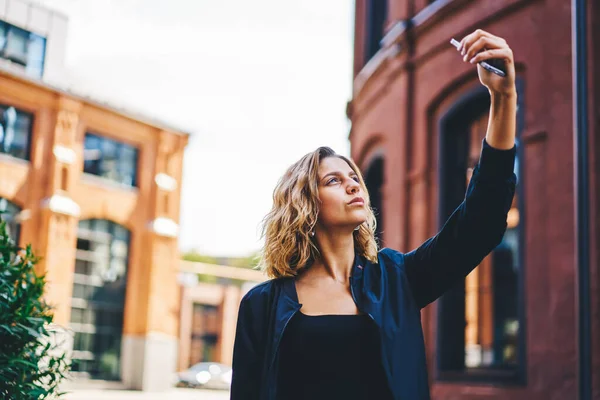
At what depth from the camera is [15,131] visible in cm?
2712

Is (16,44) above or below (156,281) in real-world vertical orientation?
above

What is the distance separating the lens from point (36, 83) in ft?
88.4

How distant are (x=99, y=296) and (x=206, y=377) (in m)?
11.3

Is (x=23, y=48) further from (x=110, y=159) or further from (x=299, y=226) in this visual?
(x=299, y=226)

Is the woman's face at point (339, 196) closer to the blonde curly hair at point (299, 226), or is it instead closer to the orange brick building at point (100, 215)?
the blonde curly hair at point (299, 226)

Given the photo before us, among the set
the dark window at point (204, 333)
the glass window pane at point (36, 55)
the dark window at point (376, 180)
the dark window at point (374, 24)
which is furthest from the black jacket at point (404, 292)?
the dark window at point (204, 333)

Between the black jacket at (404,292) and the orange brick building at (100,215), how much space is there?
80.4ft

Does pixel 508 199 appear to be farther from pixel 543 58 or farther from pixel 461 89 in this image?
pixel 461 89

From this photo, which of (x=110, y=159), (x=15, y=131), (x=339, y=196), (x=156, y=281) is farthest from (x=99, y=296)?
(x=339, y=196)

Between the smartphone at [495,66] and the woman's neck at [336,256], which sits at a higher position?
Answer: the smartphone at [495,66]

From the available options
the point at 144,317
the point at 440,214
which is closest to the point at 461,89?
the point at 440,214

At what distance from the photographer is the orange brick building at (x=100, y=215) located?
89.4ft

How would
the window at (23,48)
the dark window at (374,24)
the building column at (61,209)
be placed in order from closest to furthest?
the dark window at (374,24) < the window at (23,48) < the building column at (61,209)

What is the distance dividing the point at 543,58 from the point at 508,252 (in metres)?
6.68
